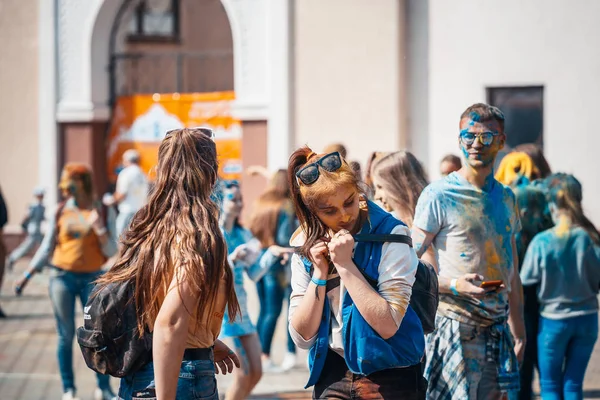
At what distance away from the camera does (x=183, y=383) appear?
3582 millimetres

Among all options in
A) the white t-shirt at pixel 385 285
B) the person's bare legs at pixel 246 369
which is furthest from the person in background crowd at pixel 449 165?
the white t-shirt at pixel 385 285

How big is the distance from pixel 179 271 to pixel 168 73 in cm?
1944

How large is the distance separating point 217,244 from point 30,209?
11841 mm

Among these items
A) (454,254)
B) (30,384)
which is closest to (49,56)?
(30,384)

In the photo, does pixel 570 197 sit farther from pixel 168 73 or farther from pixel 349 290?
pixel 168 73

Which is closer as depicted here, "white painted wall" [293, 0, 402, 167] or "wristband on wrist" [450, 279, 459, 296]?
"wristband on wrist" [450, 279, 459, 296]

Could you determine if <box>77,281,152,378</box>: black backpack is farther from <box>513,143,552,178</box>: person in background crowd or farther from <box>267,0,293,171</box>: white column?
<box>267,0,293,171</box>: white column

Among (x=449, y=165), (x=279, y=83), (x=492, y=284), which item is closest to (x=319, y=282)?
(x=492, y=284)

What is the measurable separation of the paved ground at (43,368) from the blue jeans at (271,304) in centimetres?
34

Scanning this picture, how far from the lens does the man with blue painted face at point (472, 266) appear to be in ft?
15.2

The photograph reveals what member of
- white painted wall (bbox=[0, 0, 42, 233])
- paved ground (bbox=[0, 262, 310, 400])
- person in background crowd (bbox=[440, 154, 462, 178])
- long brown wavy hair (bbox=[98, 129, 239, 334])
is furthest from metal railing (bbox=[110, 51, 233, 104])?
long brown wavy hair (bbox=[98, 129, 239, 334])

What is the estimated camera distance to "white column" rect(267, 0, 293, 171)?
563 inches

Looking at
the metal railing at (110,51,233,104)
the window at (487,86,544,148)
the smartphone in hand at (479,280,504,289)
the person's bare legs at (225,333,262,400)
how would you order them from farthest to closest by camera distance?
the metal railing at (110,51,233,104) < the window at (487,86,544,148) < the person's bare legs at (225,333,262,400) < the smartphone in hand at (479,280,504,289)

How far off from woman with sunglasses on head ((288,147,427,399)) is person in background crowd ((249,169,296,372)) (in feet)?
15.6
